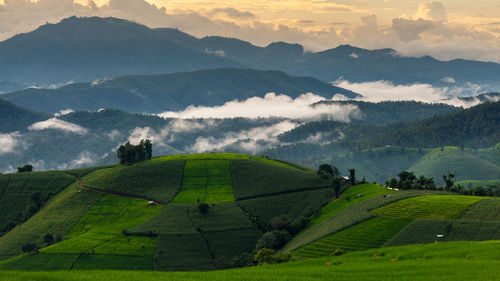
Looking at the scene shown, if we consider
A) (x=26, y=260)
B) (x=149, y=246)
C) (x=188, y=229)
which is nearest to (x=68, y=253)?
(x=26, y=260)

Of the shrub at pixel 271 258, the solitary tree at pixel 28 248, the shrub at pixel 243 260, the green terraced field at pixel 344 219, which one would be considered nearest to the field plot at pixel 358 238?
the green terraced field at pixel 344 219

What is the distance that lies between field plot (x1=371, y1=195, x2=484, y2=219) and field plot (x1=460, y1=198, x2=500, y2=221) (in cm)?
230

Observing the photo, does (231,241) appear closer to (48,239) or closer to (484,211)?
(48,239)

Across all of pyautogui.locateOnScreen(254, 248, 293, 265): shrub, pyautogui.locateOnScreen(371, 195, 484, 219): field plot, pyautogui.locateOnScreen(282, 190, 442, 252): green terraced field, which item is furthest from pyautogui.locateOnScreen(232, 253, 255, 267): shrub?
pyautogui.locateOnScreen(371, 195, 484, 219): field plot

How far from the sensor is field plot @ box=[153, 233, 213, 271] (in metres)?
169

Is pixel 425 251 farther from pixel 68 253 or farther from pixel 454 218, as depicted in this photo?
pixel 68 253

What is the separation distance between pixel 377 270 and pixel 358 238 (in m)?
67.5

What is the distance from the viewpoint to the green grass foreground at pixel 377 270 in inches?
2869

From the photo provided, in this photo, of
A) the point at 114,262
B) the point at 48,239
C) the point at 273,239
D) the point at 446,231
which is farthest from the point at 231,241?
the point at 446,231

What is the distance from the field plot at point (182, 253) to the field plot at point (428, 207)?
58619 mm

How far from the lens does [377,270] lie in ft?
257

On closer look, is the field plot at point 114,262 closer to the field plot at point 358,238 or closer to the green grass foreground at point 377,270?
the field plot at point 358,238

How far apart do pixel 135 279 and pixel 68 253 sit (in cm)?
11626

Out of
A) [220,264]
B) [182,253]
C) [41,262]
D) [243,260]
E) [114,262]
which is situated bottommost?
[220,264]
